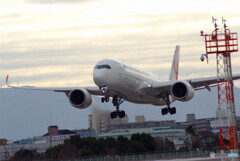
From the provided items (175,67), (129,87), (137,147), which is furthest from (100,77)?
(137,147)

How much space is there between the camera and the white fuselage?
57188mm

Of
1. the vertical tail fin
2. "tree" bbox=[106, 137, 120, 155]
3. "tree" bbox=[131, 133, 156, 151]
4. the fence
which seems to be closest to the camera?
the fence

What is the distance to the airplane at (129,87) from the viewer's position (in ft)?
189

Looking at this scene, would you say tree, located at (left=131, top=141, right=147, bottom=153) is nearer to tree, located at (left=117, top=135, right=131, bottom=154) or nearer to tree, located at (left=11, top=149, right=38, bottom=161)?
tree, located at (left=117, top=135, right=131, bottom=154)

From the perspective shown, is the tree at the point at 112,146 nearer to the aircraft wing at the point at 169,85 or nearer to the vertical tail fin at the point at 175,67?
the vertical tail fin at the point at 175,67

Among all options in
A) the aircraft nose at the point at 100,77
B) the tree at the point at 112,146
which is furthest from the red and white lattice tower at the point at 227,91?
the tree at the point at 112,146

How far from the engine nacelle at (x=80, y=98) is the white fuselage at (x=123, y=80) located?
3.73 m

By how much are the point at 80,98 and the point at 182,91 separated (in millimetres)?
10068

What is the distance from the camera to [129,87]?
5947 cm

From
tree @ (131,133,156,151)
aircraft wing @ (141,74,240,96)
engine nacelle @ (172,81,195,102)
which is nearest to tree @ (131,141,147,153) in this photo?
tree @ (131,133,156,151)

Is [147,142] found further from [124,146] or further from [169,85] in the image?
[169,85]

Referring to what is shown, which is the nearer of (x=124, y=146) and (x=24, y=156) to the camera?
(x=24, y=156)

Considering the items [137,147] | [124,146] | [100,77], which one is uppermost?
[100,77]

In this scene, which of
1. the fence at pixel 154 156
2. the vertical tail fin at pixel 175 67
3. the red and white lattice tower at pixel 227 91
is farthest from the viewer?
the vertical tail fin at pixel 175 67
